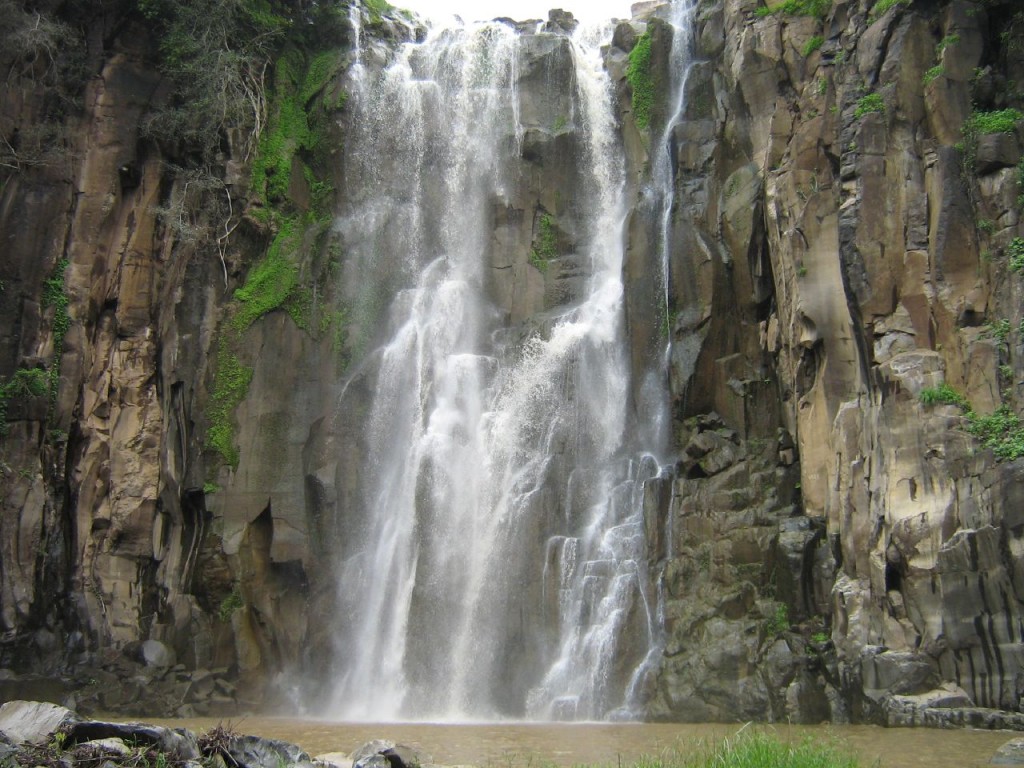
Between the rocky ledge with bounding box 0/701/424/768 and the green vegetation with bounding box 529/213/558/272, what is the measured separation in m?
18.3

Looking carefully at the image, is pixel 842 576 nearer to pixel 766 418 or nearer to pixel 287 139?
pixel 766 418

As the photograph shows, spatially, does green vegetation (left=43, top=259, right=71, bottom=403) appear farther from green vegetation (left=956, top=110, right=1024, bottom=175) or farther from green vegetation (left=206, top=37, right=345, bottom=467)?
green vegetation (left=956, top=110, right=1024, bottom=175)

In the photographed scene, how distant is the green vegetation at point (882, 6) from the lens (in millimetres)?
21022

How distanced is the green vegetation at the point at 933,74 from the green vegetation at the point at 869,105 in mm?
920

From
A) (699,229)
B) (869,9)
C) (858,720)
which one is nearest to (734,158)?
(699,229)

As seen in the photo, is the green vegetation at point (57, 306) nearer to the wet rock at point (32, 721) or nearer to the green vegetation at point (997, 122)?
the wet rock at point (32, 721)

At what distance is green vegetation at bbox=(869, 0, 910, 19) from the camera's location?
21022mm

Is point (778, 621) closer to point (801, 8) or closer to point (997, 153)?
point (997, 153)

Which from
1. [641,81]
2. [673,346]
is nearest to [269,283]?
[673,346]

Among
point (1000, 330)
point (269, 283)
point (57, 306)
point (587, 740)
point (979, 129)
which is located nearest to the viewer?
point (587, 740)

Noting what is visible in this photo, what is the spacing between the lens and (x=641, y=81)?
2931 centimetres

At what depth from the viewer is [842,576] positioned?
1920cm

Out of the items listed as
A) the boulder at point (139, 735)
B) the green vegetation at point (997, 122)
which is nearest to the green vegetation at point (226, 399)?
the boulder at point (139, 735)

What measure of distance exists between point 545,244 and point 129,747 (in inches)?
805
